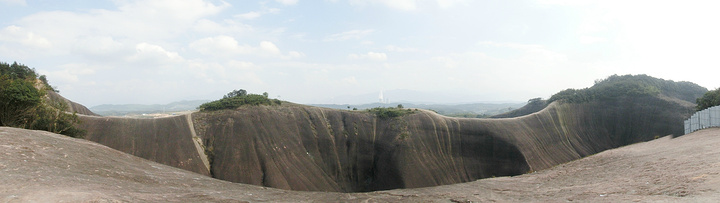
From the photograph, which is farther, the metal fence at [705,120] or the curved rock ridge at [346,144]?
the curved rock ridge at [346,144]

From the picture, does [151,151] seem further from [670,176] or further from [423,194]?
[670,176]

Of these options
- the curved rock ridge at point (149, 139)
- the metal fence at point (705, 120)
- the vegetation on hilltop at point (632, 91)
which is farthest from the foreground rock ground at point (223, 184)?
the vegetation on hilltop at point (632, 91)

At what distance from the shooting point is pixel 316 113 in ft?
141

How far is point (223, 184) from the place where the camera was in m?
15.6

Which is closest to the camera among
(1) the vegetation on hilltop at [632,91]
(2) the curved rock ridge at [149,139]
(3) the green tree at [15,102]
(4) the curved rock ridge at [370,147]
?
(3) the green tree at [15,102]

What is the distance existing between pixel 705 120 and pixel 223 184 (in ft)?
135

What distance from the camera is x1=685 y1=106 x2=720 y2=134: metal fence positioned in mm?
28578

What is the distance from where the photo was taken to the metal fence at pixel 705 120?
2858 centimetres

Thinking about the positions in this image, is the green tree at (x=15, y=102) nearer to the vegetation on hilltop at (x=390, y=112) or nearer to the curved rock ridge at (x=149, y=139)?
the curved rock ridge at (x=149, y=139)

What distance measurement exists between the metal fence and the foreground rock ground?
17479 millimetres

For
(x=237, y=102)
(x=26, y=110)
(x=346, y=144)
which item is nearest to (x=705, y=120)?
(x=346, y=144)

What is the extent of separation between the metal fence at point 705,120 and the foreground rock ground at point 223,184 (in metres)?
17.5

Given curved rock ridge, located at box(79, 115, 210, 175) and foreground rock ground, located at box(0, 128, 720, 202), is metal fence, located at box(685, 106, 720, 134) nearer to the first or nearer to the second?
foreground rock ground, located at box(0, 128, 720, 202)

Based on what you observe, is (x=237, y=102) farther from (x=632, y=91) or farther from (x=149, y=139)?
(x=632, y=91)
